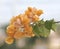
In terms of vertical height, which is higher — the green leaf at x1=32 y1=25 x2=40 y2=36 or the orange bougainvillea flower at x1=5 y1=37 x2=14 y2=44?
the green leaf at x1=32 y1=25 x2=40 y2=36

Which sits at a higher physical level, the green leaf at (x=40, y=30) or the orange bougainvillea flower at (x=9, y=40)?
the green leaf at (x=40, y=30)

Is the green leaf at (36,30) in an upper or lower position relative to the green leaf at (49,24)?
lower

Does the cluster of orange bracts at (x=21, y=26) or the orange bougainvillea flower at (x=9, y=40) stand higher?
the cluster of orange bracts at (x=21, y=26)

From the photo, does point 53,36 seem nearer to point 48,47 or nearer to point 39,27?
point 48,47

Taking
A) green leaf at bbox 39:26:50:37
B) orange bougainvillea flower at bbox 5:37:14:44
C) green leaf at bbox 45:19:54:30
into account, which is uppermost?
green leaf at bbox 45:19:54:30

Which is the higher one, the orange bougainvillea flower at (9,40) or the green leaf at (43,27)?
the green leaf at (43,27)

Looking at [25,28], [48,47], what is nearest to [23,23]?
[25,28]

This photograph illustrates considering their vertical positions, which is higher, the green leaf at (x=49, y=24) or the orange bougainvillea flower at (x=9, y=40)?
the green leaf at (x=49, y=24)

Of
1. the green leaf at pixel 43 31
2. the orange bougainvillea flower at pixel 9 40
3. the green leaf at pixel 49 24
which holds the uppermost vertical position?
the green leaf at pixel 49 24
